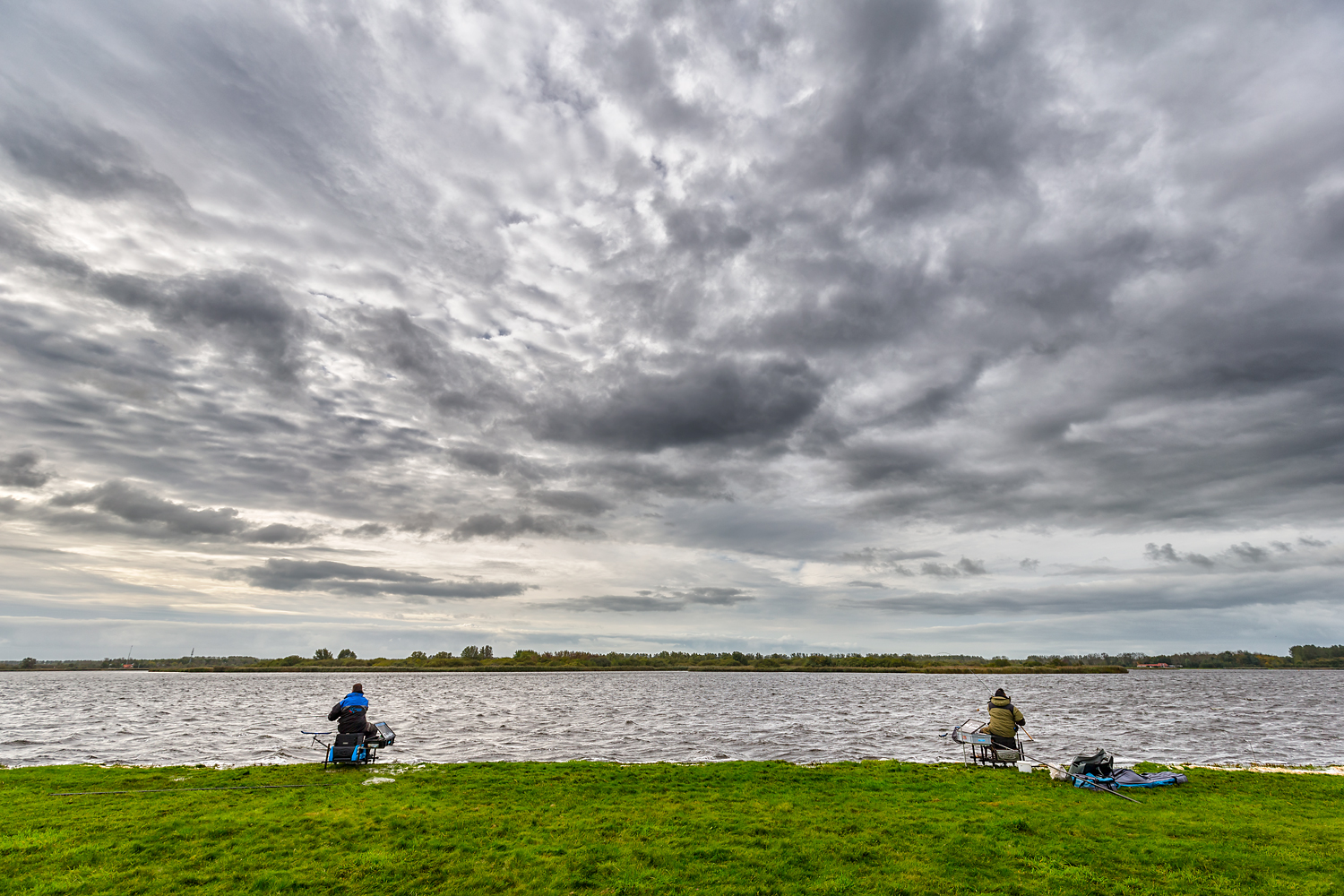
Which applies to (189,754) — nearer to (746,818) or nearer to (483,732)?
(483,732)

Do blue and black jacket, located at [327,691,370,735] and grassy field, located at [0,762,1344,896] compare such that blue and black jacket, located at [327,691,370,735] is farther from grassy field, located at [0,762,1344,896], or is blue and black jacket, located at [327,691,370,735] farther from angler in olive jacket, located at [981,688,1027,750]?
angler in olive jacket, located at [981,688,1027,750]

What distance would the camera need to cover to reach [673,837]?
16609 millimetres

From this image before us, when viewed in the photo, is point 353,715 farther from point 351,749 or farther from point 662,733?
point 662,733

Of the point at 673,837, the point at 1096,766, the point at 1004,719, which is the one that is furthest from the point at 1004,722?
the point at 673,837

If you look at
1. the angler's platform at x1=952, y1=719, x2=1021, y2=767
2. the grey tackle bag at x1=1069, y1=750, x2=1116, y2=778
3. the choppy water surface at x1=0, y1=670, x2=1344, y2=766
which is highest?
the grey tackle bag at x1=1069, y1=750, x2=1116, y2=778

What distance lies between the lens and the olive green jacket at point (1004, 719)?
29.2m

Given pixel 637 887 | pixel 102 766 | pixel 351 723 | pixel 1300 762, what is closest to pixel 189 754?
pixel 102 766

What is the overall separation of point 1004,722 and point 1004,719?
111 mm

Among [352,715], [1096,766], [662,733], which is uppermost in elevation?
[352,715]

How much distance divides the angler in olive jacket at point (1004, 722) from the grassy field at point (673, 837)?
16.4 feet

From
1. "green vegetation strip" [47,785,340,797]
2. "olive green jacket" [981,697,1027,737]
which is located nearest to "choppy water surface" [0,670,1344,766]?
"olive green jacket" [981,697,1027,737]

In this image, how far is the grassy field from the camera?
13.6 meters

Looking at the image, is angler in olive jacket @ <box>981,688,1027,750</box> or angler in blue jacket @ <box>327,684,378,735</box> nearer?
angler in blue jacket @ <box>327,684,378,735</box>

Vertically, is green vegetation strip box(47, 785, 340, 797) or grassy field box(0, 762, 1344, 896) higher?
grassy field box(0, 762, 1344, 896)
